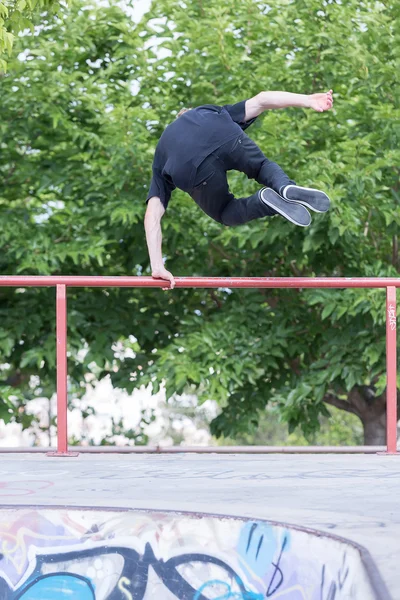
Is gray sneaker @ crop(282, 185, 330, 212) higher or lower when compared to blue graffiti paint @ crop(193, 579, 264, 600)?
higher

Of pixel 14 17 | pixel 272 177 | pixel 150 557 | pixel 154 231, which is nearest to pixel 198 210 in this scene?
pixel 14 17

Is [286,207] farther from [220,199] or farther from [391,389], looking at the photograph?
[391,389]

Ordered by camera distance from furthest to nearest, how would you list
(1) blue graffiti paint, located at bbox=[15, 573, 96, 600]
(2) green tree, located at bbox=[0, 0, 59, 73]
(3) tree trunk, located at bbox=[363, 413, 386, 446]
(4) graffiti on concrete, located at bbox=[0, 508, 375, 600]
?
(3) tree trunk, located at bbox=[363, 413, 386, 446]
(2) green tree, located at bbox=[0, 0, 59, 73]
(1) blue graffiti paint, located at bbox=[15, 573, 96, 600]
(4) graffiti on concrete, located at bbox=[0, 508, 375, 600]

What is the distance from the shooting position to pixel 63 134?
25.1 feet

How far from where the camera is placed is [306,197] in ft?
13.3

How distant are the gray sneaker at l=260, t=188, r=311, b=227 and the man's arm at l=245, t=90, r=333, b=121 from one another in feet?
1.36

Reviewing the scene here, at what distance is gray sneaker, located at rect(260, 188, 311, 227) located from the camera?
4.05 metres

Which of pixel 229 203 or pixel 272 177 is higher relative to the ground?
pixel 272 177

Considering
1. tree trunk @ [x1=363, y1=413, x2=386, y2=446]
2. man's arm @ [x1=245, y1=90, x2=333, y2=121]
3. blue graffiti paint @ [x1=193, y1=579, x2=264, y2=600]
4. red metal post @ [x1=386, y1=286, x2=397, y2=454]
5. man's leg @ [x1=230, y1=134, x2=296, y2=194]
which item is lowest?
tree trunk @ [x1=363, y1=413, x2=386, y2=446]

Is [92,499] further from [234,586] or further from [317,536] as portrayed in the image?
[317,536]

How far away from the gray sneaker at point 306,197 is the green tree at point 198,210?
7.18ft

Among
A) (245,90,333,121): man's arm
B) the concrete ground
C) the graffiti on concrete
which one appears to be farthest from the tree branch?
the graffiti on concrete

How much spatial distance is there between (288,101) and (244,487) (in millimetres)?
1891

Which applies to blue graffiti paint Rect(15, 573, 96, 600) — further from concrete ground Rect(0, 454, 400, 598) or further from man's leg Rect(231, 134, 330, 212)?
man's leg Rect(231, 134, 330, 212)
